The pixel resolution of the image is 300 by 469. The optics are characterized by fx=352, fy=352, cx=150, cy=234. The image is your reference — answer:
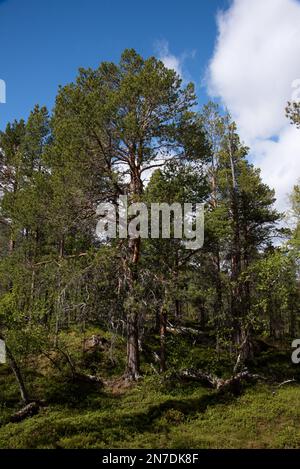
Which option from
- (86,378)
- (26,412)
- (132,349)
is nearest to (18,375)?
(26,412)

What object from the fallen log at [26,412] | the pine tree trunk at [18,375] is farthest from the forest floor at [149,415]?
the pine tree trunk at [18,375]

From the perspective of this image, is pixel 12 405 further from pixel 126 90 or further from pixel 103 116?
pixel 126 90

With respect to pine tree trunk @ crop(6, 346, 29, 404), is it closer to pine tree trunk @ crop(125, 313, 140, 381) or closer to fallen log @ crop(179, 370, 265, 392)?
pine tree trunk @ crop(125, 313, 140, 381)

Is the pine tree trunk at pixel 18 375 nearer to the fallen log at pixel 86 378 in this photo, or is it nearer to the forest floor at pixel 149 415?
the forest floor at pixel 149 415

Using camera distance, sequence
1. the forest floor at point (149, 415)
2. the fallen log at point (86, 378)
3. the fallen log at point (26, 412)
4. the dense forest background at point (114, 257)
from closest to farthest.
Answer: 1. the forest floor at point (149, 415)
2. the fallen log at point (26, 412)
3. the dense forest background at point (114, 257)
4. the fallen log at point (86, 378)

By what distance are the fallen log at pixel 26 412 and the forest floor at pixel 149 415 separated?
0.70 ft

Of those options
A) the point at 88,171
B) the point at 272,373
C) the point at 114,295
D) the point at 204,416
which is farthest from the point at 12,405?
the point at 272,373

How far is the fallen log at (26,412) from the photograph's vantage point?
1227cm

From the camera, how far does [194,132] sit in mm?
16438

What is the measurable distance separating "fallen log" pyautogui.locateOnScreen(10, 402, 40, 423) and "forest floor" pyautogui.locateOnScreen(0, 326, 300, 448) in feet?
0.70

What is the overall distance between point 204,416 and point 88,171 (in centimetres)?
1094

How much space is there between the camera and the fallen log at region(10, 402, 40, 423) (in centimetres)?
1227

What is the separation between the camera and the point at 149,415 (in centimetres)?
1236

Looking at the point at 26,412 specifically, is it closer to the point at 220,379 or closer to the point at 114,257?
the point at 114,257
